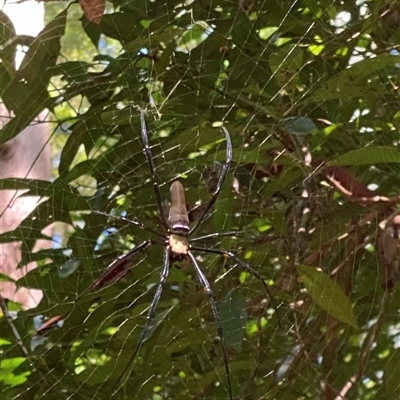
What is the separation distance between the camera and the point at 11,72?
0.39 meters

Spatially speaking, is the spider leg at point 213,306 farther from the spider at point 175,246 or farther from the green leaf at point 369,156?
the green leaf at point 369,156

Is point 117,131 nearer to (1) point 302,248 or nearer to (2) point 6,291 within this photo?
(1) point 302,248

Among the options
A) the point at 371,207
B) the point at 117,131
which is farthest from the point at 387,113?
the point at 117,131

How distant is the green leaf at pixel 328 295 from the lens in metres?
0.36

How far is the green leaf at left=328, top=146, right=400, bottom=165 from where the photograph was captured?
341 millimetres

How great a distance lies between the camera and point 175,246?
391 millimetres

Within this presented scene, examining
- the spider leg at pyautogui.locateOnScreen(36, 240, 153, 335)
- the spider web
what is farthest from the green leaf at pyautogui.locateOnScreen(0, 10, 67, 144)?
the spider leg at pyautogui.locateOnScreen(36, 240, 153, 335)

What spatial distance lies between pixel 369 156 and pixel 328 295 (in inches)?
3.0

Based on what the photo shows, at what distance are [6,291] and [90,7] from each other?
39 cm

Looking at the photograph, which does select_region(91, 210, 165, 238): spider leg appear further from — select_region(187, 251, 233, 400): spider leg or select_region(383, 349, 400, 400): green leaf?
select_region(383, 349, 400, 400): green leaf

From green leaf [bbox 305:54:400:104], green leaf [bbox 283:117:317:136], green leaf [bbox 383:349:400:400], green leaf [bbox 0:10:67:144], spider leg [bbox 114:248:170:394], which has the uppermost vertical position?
green leaf [bbox 0:10:67:144]

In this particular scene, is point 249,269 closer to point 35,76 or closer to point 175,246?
point 175,246

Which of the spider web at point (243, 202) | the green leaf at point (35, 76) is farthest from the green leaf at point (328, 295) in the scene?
the green leaf at point (35, 76)

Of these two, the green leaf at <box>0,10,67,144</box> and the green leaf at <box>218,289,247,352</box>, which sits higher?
the green leaf at <box>0,10,67,144</box>
